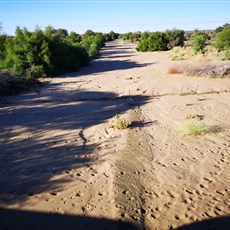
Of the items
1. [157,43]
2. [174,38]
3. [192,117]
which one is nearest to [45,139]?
[192,117]

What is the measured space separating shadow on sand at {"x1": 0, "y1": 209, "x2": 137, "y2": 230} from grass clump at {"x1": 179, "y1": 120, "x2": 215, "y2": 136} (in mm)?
4788

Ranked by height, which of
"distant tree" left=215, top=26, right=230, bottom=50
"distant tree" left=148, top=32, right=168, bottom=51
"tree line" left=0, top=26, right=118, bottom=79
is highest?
"tree line" left=0, top=26, right=118, bottom=79

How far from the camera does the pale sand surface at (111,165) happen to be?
5.57 meters

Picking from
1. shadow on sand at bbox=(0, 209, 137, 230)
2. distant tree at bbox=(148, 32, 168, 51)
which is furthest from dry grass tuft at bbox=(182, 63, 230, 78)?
distant tree at bbox=(148, 32, 168, 51)

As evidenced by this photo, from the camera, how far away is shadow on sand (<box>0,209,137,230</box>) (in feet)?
17.1

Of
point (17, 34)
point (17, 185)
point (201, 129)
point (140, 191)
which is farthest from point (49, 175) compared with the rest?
point (17, 34)

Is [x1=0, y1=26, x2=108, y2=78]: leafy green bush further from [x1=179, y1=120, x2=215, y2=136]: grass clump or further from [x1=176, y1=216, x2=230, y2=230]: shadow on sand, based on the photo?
[x1=176, y1=216, x2=230, y2=230]: shadow on sand

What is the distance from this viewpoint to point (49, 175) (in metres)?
6.97

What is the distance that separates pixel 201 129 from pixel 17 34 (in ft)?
59.2

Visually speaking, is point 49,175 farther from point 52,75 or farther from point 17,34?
point 17,34

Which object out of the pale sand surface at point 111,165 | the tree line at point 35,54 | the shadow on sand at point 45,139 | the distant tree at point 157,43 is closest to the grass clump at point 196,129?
the pale sand surface at point 111,165

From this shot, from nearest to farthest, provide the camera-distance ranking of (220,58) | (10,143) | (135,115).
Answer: (10,143) → (135,115) → (220,58)

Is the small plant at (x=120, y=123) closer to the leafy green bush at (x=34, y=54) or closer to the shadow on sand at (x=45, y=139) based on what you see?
the shadow on sand at (x=45, y=139)

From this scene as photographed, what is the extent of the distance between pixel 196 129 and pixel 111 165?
10.7 ft
